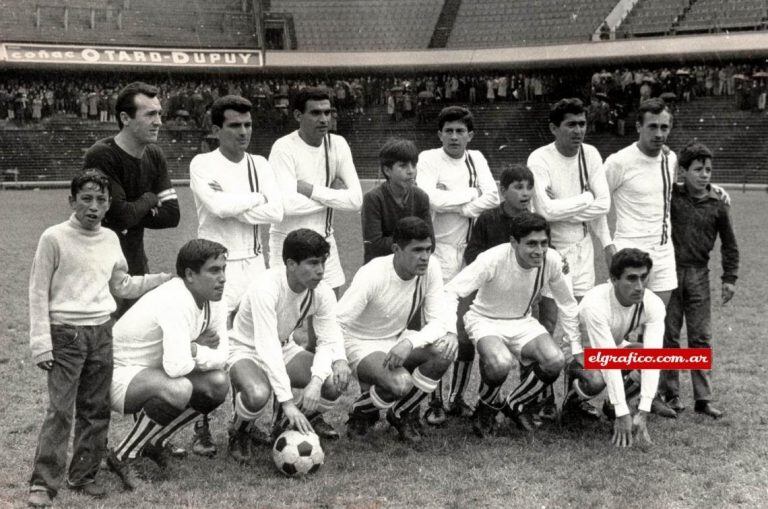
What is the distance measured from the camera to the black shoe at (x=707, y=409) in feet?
18.5

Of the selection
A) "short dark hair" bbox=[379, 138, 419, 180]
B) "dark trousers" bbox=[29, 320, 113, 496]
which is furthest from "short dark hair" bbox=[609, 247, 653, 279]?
"dark trousers" bbox=[29, 320, 113, 496]

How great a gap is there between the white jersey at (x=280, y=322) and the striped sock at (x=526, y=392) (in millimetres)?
1213

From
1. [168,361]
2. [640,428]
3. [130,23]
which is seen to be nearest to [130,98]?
[168,361]

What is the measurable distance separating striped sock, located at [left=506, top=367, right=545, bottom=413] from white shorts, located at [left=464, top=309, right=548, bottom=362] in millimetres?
173

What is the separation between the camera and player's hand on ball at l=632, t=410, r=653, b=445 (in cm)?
507

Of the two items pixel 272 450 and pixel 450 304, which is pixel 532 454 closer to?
pixel 450 304

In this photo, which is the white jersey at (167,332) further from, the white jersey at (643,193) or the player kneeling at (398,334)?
the white jersey at (643,193)

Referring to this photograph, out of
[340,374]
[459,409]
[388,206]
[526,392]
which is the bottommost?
[459,409]

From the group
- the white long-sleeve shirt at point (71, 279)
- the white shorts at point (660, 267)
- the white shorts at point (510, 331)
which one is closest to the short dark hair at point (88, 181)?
the white long-sleeve shirt at point (71, 279)

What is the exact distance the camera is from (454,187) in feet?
19.8

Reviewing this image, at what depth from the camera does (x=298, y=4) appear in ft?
115

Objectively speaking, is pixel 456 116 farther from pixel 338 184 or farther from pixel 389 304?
pixel 389 304

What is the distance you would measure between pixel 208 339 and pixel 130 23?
30.2 meters

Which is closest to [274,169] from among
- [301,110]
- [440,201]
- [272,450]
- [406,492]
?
[301,110]
